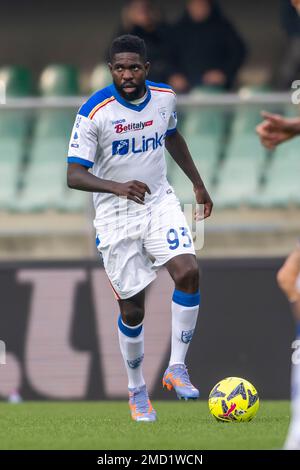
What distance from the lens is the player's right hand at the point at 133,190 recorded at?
305 inches

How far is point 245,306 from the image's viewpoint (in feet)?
37.0

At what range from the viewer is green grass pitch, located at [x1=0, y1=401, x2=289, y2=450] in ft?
22.3

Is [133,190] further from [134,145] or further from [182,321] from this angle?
[182,321]

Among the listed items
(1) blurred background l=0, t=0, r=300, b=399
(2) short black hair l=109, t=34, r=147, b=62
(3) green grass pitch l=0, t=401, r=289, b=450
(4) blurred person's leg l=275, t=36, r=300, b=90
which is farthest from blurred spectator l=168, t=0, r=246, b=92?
(2) short black hair l=109, t=34, r=147, b=62

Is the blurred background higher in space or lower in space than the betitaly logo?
lower

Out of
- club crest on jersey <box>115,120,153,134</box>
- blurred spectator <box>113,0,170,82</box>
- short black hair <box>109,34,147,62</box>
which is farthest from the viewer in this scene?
blurred spectator <box>113,0,170,82</box>

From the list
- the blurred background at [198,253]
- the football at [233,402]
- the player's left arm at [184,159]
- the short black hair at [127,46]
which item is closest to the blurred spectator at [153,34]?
the blurred background at [198,253]

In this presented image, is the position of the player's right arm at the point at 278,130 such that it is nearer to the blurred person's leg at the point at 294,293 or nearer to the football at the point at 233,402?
the blurred person's leg at the point at 294,293

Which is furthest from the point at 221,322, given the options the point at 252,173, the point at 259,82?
the point at 259,82

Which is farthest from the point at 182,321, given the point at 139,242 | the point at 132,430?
the point at 132,430

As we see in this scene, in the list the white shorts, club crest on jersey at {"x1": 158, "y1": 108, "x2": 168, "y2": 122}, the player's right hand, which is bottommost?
the white shorts

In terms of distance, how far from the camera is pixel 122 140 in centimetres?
827

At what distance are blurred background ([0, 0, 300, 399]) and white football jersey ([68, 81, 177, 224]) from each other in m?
2.92

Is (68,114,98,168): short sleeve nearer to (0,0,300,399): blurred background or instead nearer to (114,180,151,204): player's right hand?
(114,180,151,204): player's right hand
